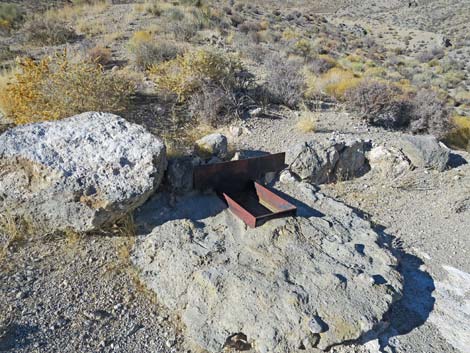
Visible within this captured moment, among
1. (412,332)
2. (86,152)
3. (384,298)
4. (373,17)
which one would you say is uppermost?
(86,152)

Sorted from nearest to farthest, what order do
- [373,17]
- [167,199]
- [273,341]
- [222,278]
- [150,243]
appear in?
1. [273,341]
2. [222,278]
3. [150,243]
4. [167,199]
5. [373,17]

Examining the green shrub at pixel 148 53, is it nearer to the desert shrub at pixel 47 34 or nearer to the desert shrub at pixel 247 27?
the desert shrub at pixel 47 34

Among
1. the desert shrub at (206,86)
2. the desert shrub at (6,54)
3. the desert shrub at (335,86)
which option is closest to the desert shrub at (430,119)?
the desert shrub at (335,86)

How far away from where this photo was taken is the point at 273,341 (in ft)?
10.1

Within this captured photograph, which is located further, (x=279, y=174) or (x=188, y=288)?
(x=279, y=174)

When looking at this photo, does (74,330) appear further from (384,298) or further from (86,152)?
(384,298)

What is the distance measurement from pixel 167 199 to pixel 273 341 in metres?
2.17

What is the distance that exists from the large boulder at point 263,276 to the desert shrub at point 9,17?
1224cm

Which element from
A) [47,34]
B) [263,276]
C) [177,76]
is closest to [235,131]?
[177,76]

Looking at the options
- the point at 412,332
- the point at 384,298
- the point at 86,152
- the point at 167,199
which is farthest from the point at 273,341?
the point at 86,152

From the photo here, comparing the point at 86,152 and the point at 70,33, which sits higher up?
the point at 86,152

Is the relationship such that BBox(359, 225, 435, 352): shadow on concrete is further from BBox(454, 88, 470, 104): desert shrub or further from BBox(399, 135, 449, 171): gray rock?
BBox(454, 88, 470, 104): desert shrub

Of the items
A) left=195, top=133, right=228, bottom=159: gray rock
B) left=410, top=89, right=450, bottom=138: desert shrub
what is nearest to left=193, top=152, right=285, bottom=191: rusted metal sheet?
left=195, top=133, right=228, bottom=159: gray rock

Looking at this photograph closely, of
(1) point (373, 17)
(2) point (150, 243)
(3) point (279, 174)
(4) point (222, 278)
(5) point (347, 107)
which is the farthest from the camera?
(1) point (373, 17)
